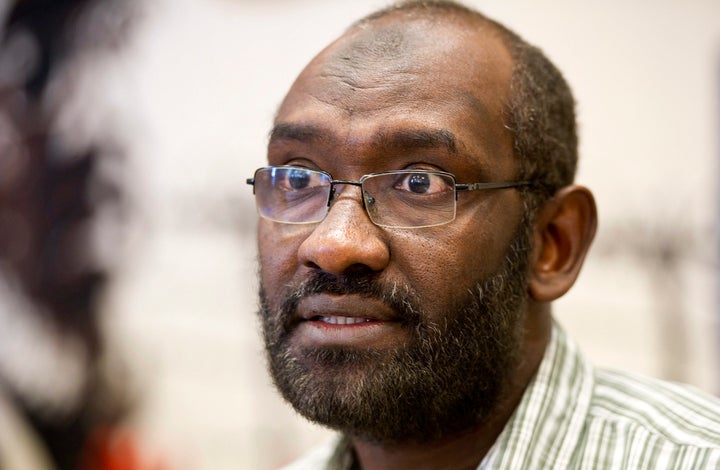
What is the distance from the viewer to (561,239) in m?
1.61

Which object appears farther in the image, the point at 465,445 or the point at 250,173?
the point at 250,173

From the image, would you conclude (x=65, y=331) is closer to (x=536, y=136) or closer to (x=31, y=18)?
(x=31, y=18)

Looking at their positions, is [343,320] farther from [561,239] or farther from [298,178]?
[561,239]

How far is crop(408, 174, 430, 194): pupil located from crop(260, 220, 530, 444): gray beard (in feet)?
0.60

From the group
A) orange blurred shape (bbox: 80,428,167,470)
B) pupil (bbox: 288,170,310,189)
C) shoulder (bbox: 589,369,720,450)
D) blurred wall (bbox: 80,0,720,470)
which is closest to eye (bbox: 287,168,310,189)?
pupil (bbox: 288,170,310,189)

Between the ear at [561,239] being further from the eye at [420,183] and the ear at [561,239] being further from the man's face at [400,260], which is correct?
the eye at [420,183]

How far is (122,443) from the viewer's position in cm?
291

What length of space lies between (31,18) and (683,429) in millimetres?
2680

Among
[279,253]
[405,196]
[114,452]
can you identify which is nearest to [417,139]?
[405,196]

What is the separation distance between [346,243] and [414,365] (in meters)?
0.24

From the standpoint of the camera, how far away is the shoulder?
133 centimetres

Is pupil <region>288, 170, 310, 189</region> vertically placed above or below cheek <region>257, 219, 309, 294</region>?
above

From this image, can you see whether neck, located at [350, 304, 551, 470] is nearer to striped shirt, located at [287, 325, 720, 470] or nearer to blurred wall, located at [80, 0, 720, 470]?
striped shirt, located at [287, 325, 720, 470]

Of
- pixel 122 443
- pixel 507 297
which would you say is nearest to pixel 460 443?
pixel 507 297
